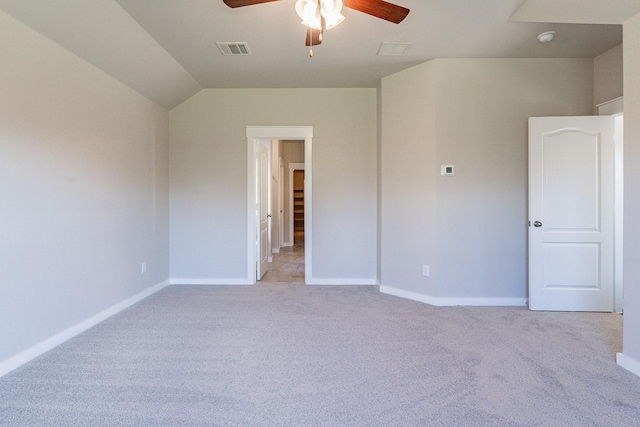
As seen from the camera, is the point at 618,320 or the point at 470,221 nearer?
the point at 618,320

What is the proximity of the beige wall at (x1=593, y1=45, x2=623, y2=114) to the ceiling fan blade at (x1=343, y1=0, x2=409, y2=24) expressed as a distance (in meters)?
2.58

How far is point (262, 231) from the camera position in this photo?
176 inches

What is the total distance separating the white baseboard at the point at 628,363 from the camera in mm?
1958

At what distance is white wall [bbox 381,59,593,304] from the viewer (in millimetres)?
3193

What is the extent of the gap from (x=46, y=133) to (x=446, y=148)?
11.6ft

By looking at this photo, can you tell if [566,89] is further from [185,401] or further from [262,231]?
[185,401]

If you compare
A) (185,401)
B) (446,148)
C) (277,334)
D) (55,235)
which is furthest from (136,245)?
(446,148)

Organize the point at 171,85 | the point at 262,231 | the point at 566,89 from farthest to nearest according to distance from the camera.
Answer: the point at 262,231 < the point at 171,85 < the point at 566,89

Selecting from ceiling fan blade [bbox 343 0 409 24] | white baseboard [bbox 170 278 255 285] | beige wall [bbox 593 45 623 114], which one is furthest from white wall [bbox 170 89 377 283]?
beige wall [bbox 593 45 623 114]

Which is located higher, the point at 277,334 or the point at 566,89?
the point at 566,89

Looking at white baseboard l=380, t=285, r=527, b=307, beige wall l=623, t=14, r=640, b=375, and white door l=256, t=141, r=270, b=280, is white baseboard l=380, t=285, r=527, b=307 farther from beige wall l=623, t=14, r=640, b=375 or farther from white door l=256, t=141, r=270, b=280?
white door l=256, t=141, r=270, b=280

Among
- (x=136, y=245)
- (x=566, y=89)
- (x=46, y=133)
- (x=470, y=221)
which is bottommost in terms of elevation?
(x=136, y=245)

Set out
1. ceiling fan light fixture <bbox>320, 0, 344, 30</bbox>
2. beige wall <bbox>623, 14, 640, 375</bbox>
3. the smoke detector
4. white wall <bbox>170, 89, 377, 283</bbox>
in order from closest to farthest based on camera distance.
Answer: ceiling fan light fixture <bbox>320, 0, 344, 30</bbox>, beige wall <bbox>623, 14, 640, 375</bbox>, the smoke detector, white wall <bbox>170, 89, 377, 283</bbox>

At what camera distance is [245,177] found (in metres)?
4.03
